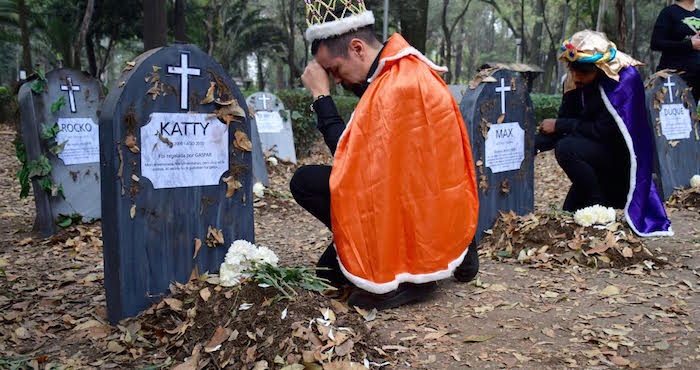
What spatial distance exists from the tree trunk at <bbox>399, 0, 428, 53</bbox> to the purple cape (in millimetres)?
11522

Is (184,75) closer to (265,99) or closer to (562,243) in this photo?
(562,243)

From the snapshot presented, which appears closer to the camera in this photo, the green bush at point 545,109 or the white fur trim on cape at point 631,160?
the white fur trim on cape at point 631,160

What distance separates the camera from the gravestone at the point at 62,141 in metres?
5.16

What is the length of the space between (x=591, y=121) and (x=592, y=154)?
0.32 m

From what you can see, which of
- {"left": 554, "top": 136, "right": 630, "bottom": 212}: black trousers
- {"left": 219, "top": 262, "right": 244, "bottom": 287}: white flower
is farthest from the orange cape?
{"left": 554, "top": 136, "right": 630, "bottom": 212}: black trousers

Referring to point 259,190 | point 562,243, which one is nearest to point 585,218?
point 562,243

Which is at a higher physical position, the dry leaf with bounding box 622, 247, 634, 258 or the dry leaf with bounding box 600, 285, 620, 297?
the dry leaf with bounding box 622, 247, 634, 258

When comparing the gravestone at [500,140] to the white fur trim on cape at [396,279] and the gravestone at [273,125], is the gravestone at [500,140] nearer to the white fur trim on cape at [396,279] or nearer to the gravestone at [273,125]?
the white fur trim on cape at [396,279]

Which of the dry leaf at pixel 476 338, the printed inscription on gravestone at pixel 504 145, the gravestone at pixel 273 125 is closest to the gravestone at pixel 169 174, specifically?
the dry leaf at pixel 476 338

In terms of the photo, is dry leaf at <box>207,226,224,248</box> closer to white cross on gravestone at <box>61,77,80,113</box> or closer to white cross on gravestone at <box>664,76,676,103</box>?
white cross on gravestone at <box>61,77,80,113</box>

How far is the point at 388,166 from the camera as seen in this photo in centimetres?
298

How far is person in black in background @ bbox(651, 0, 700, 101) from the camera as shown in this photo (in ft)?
21.0

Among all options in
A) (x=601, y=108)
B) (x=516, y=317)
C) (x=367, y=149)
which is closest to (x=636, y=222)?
(x=601, y=108)

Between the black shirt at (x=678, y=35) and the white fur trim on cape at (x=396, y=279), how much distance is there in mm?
4754
